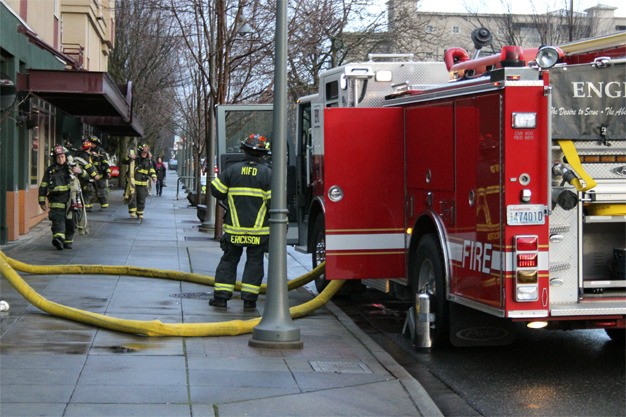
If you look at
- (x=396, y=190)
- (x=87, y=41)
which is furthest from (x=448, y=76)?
(x=87, y=41)

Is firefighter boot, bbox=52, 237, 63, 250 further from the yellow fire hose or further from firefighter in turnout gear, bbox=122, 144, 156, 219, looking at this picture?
firefighter in turnout gear, bbox=122, 144, 156, 219

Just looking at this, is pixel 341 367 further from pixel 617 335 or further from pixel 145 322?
pixel 617 335

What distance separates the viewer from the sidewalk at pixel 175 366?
6.66m

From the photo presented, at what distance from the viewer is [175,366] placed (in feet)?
25.8

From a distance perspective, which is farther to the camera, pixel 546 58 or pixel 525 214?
pixel 546 58

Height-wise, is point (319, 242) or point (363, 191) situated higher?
point (363, 191)

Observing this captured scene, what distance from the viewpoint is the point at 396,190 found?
34.1 feet

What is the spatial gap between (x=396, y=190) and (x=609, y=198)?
2.74m

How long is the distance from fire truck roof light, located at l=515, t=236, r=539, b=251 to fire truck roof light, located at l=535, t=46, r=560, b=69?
4.60 feet

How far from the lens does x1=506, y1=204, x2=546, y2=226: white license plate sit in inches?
307

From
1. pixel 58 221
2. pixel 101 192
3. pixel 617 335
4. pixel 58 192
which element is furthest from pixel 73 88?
pixel 617 335

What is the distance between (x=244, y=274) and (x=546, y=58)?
4.64 metres

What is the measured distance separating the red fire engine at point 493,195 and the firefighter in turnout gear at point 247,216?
1107 mm

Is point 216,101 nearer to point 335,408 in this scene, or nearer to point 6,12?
point 6,12
